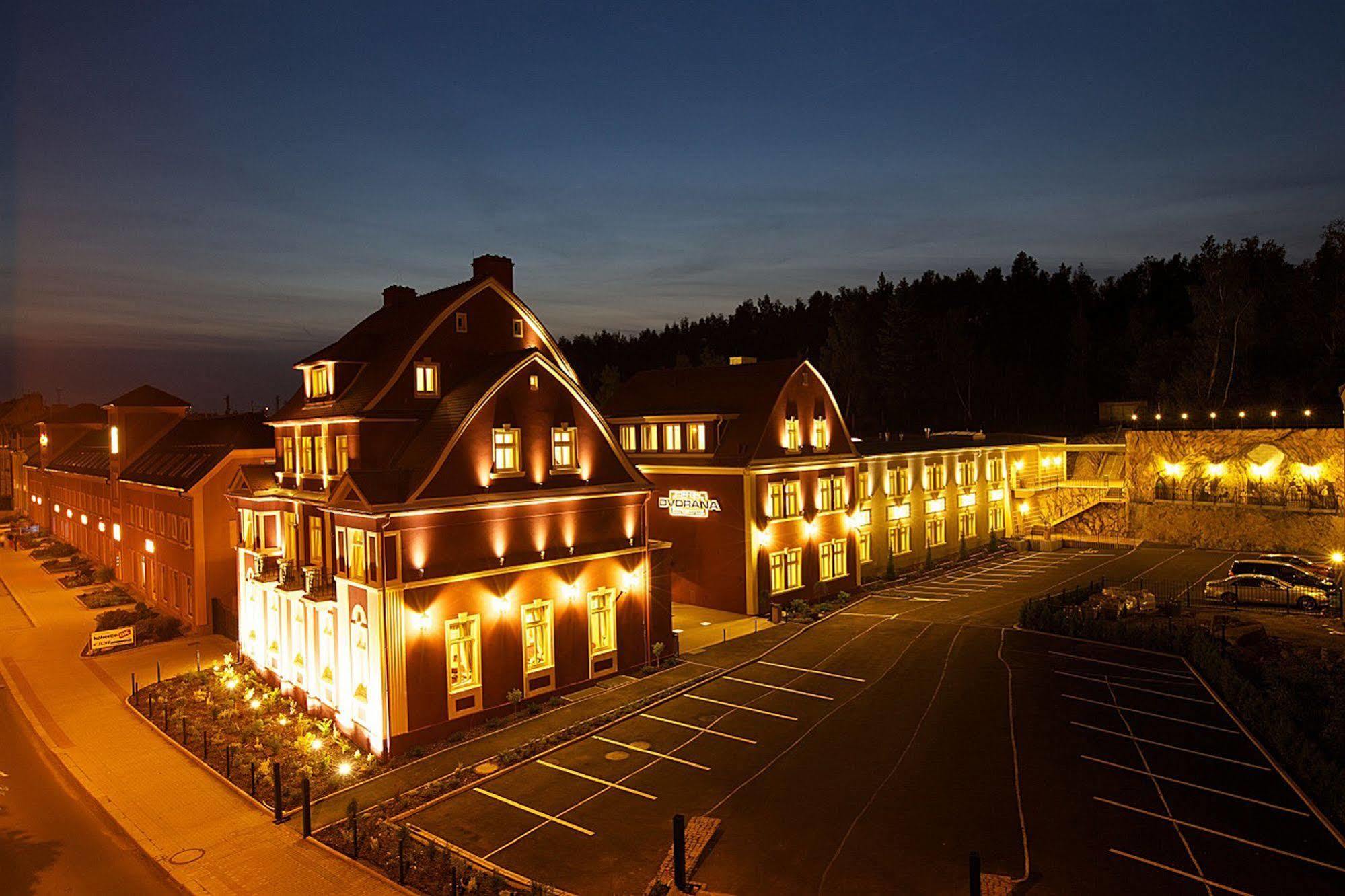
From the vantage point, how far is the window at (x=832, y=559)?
41.0 m

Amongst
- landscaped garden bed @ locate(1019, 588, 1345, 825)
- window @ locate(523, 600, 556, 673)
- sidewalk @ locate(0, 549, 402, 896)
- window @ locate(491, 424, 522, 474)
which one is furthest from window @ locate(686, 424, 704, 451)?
sidewalk @ locate(0, 549, 402, 896)

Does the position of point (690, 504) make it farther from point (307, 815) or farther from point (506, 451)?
point (307, 815)

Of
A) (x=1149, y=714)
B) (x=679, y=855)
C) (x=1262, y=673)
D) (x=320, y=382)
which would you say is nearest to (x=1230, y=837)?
(x=1149, y=714)

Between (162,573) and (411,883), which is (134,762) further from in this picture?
(162,573)

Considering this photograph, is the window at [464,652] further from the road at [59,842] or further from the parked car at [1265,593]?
Result: the parked car at [1265,593]

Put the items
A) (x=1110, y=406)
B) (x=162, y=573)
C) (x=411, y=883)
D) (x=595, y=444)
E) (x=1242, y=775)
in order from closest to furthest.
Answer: (x=411, y=883)
(x=1242, y=775)
(x=595, y=444)
(x=162, y=573)
(x=1110, y=406)

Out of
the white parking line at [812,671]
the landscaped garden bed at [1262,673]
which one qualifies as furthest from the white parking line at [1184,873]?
the white parking line at [812,671]

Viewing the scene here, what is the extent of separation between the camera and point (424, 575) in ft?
75.0

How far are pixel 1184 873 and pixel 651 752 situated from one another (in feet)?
40.2

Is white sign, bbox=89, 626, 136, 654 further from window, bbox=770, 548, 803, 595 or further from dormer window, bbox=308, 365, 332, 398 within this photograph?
window, bbox=770, 548, 803, 595

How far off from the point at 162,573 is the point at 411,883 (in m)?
34.6

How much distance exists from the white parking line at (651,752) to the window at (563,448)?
29.2 feet

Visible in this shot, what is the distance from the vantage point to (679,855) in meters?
14.7

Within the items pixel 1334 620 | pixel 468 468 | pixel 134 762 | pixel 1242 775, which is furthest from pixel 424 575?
pixel 1334 620
